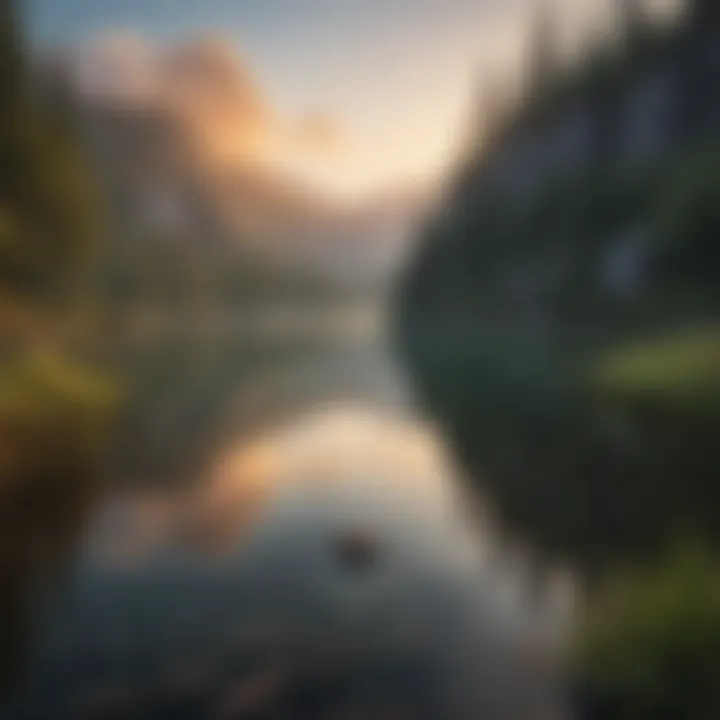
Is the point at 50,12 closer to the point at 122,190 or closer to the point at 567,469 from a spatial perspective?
the point at 122,190

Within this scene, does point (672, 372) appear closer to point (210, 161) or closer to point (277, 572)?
point (277, 572)

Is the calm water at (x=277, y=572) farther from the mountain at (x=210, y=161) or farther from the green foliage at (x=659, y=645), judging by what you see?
the mountain at (x=210, y=161)

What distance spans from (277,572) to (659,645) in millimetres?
1222

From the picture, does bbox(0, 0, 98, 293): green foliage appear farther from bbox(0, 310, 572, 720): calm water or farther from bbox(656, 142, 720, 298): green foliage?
bbox(656, 142, 720, 298): green foliage

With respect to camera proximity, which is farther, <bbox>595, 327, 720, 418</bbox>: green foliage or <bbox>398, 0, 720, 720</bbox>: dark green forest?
<bbox>595, 327, 720, 418</bbox>: green foliage

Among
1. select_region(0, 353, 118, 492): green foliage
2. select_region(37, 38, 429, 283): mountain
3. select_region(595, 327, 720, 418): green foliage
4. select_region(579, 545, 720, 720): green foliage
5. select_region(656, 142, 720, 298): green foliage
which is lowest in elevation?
select_region(579, 545, 720, 720): green foliage

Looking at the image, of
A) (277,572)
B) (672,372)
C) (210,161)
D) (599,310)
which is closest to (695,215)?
(599,310)

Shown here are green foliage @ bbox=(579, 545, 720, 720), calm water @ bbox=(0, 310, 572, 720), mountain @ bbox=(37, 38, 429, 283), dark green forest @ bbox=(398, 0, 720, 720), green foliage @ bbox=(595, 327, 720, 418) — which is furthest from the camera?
mountain @ bbox=(37, 38, 429, 283)

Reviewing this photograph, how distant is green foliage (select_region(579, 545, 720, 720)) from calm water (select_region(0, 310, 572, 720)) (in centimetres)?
17

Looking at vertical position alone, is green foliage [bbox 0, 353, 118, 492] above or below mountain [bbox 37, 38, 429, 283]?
below

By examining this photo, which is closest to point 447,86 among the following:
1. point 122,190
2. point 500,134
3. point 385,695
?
point 500,134

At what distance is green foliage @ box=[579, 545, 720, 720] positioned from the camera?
1.64 metres

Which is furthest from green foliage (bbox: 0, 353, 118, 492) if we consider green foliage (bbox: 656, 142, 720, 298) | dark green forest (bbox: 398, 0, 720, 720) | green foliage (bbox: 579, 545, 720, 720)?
green foliage (bbox: 656, 142, 720, 298)

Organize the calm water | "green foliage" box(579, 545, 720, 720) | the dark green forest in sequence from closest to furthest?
"green foliage" box(579, 545, 720, 720)
the calm water
the dark green forest
